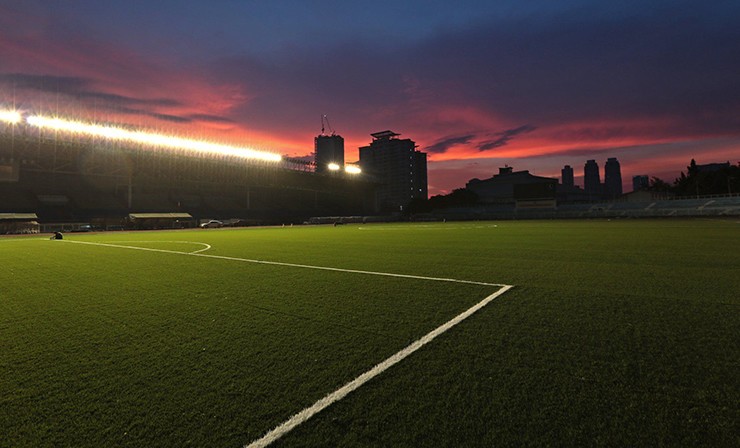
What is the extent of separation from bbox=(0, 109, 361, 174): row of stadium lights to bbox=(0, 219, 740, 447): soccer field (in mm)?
43265

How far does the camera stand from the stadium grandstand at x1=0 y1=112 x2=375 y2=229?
132ft

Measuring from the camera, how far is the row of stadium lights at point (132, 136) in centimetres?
3591

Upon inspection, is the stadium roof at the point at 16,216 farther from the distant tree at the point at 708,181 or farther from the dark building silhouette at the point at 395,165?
the dark building silhouette at the point at 395,165

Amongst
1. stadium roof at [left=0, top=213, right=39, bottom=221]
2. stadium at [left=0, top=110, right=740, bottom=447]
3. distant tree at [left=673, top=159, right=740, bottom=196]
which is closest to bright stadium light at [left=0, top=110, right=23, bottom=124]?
stadium roof at [left=0, top=213, right=39, bottom=221]

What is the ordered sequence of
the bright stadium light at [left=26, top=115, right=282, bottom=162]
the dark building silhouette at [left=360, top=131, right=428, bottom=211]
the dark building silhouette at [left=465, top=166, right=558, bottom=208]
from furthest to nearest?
the dark building silhouette at [left=360, top=131, right=428, bottom=211] < the dark building silhouette at [left=465, top=166, right=558, bottom=208] < the bright stadium light at [left=26, top=115, right=282, bottom=162]

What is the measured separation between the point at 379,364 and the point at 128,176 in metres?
60.3

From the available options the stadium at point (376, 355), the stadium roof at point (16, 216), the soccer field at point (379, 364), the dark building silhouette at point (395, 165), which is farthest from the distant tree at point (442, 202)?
the soccer field at point (379, 364)

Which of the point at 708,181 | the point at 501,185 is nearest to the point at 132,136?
the point at 501,185

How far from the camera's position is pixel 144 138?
4466 cm

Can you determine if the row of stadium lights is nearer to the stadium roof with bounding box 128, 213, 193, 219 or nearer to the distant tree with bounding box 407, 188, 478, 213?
the stadium roof with bounding box 128, 213, 193, 219

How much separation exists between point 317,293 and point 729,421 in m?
4.15

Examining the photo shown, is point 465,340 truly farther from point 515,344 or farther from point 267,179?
point 267,179

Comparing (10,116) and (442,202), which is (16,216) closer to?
(10,116)

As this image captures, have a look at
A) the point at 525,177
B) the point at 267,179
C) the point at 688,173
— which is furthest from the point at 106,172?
the point at 688,173
